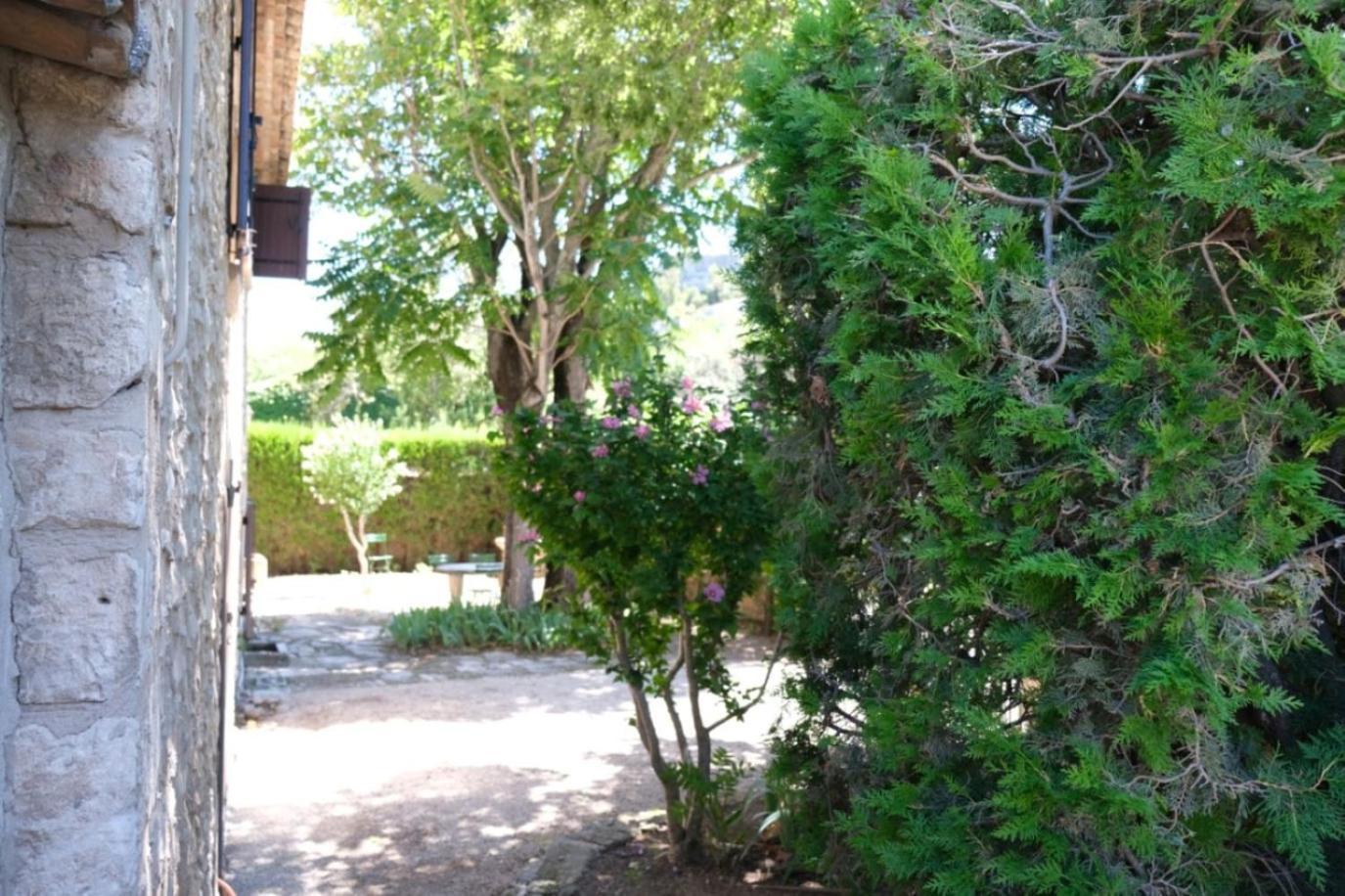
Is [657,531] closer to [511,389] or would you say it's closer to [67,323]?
[67,323]

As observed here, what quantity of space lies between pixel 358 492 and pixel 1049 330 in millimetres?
14327

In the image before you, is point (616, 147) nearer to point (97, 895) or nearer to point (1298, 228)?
point (1298, 228)

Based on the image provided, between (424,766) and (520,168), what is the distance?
560cm

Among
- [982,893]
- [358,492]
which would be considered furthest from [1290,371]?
[358,492]

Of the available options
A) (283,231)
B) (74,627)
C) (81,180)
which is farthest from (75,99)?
(283,231)

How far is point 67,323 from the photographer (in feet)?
6.13

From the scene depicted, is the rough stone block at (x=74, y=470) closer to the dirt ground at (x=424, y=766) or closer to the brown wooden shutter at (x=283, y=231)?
the dirt ground at (x=424, y=766)

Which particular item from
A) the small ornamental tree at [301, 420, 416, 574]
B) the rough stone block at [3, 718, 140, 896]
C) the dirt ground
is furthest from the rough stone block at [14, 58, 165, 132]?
the small ornamental tree at [301, 420, 416, 574]

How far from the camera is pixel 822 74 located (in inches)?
137

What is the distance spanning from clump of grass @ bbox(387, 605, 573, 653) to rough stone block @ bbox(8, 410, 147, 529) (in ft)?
29.5

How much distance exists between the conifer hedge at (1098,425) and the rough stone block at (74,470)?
5.24 feet

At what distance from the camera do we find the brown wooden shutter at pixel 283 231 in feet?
23.5

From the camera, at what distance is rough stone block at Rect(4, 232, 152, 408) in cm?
185

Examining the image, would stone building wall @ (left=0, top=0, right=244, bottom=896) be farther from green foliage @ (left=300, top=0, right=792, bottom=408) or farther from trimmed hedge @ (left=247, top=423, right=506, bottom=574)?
trimmed hedge @ (left=247, top=423, right=506, bottom=574)
